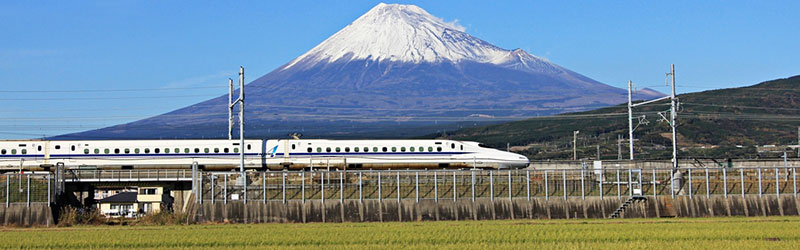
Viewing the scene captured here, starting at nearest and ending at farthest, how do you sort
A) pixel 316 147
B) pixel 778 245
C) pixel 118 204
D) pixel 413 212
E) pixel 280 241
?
pixel 778 245 → pixel 280 241 → pixel 413 212 → pixel 316 147 → pixel 118 204

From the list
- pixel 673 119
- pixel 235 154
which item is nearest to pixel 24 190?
pixel 235 154

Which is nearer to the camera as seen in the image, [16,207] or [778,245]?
[778,245]

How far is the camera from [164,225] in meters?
52.1

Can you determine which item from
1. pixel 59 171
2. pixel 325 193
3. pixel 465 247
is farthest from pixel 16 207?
pixel 465 247

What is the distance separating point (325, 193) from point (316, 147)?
60.8 ft

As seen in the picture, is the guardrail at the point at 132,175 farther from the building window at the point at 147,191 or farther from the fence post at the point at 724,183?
the building window at the point at 147,191

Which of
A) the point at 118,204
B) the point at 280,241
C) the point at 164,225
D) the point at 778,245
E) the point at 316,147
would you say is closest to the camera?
the point at 778,245

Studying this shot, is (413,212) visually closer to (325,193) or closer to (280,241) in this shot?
(325,193)

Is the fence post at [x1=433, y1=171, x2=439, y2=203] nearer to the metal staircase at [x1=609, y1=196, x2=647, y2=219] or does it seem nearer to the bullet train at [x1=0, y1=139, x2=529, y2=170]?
the metal staircase at [x1=609, y1=196, x2=647, y2=219]

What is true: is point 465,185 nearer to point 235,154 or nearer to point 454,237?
point 454,237

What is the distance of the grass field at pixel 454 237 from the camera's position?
36469 millimetres

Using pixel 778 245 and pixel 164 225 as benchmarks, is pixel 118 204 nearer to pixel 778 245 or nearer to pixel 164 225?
pixel 164 225

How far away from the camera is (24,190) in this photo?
180ft

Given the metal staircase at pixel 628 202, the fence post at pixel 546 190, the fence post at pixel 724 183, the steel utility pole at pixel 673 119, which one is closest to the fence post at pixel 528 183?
the fence post at pixel 546 190
